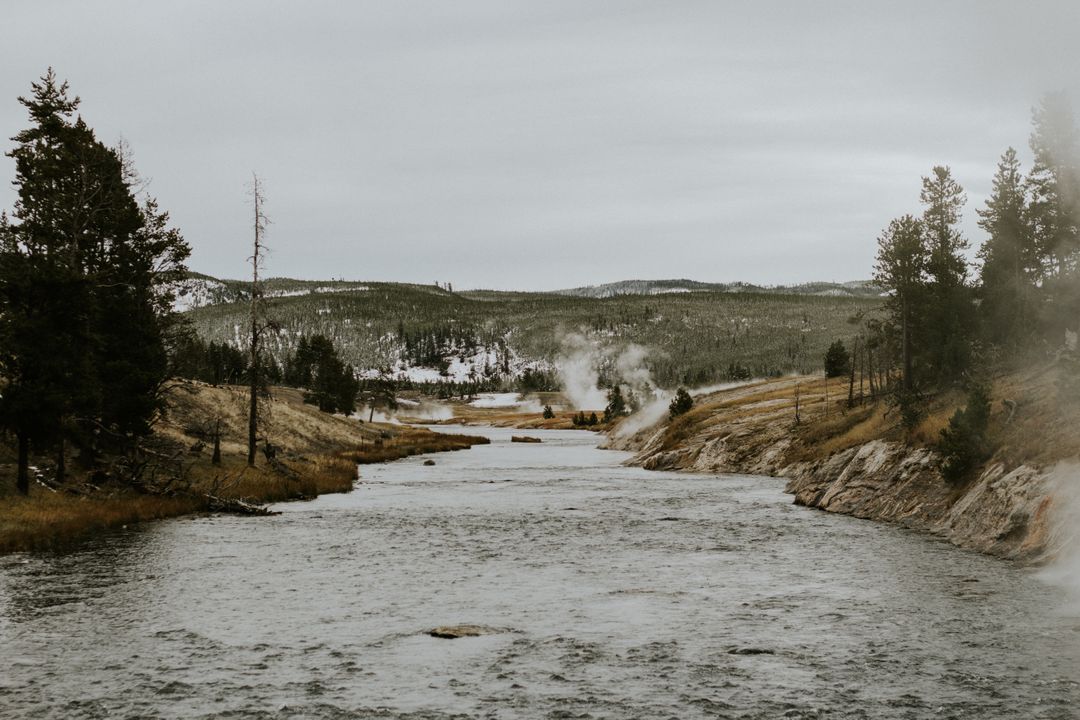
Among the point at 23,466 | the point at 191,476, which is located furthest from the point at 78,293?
the point at 191,476

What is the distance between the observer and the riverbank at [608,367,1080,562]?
2927 centimetres

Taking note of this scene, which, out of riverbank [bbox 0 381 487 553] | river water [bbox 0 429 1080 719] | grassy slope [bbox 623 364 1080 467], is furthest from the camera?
grassy slope [bbox 623 364 1080 467]

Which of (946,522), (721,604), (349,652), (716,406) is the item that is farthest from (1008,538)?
(716,406)

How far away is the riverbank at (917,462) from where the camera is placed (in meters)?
29.3

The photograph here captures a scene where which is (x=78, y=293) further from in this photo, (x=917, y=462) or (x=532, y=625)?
(x=917, y=462)

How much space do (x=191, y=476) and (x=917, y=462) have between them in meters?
36.1

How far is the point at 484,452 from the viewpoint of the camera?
338ft

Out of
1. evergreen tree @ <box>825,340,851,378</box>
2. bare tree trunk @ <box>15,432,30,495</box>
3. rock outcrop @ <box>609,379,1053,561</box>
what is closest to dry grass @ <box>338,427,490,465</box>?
rock outcrop @ <box>609,379,1053,561</box>

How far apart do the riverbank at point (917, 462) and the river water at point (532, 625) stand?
2042 millimetres

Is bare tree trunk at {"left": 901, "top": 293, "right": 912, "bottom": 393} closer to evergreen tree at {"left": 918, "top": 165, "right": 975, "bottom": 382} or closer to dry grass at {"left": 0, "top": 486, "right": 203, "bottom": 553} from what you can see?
evergreen tree at {"left": 918, "top": 165, "right": 975, "bottom": 382}

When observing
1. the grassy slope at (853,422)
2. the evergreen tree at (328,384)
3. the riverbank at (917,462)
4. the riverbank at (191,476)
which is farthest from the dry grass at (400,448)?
the riverbank at (917,462)

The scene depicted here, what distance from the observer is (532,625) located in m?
19.5

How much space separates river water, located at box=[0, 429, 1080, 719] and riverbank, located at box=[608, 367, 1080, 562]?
2.04 m

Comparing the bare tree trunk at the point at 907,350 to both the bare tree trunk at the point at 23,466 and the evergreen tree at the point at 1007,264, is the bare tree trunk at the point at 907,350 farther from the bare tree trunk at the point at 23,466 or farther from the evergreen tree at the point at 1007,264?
the bare tree trunk at the point at 23,466
